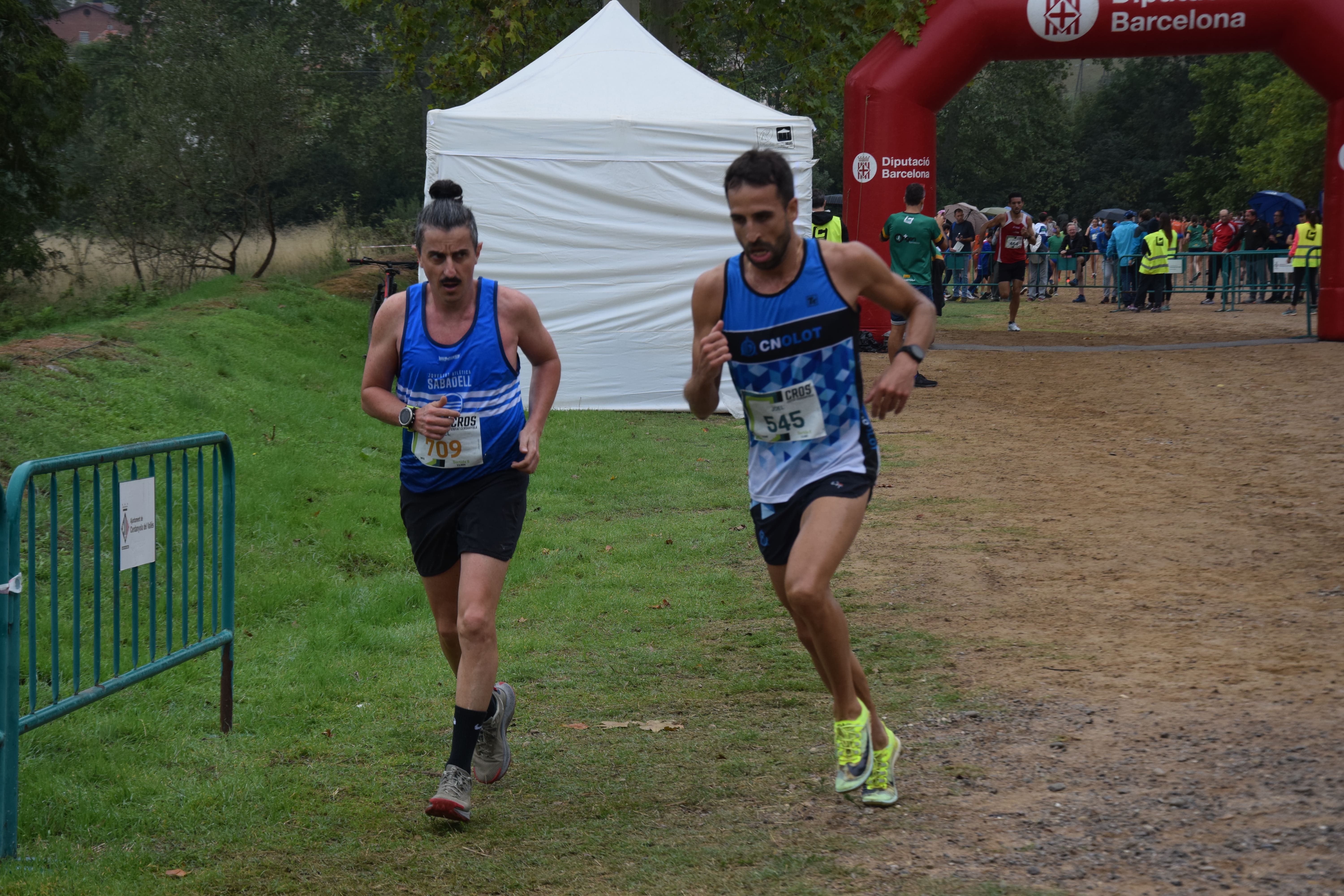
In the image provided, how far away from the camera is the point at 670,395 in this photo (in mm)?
14430

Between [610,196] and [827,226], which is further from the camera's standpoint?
[827,226]

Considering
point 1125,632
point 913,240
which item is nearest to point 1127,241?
point 913,240

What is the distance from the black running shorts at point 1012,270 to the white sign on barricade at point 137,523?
1680 cm

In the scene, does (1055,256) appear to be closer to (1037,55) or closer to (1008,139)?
(1037,55)

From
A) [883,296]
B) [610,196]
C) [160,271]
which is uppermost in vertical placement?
[610,196]

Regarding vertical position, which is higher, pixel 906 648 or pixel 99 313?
pixel 99 313

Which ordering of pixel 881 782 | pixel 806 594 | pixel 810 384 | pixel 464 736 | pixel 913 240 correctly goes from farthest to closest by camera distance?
1. pixel 913 240
2. pixel 464 736
3. pixel 881 782
4. pixel 810 384
5. pixel 806 594

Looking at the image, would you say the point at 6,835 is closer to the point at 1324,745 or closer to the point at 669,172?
the point at 1324,745

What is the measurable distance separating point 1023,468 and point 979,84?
169 feet

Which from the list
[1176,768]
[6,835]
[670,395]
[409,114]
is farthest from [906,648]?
[409,114]

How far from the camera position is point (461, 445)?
4.54 metres

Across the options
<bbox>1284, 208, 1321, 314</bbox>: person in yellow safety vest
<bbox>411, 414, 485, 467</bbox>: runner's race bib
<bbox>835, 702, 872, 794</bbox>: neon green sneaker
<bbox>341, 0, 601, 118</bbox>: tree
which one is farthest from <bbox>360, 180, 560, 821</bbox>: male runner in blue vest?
<bbox>1284, 208, 1321, 314</bbox>: person in yellow safety vest

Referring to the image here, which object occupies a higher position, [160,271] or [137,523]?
[160,271]

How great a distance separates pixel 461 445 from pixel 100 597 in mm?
1676
